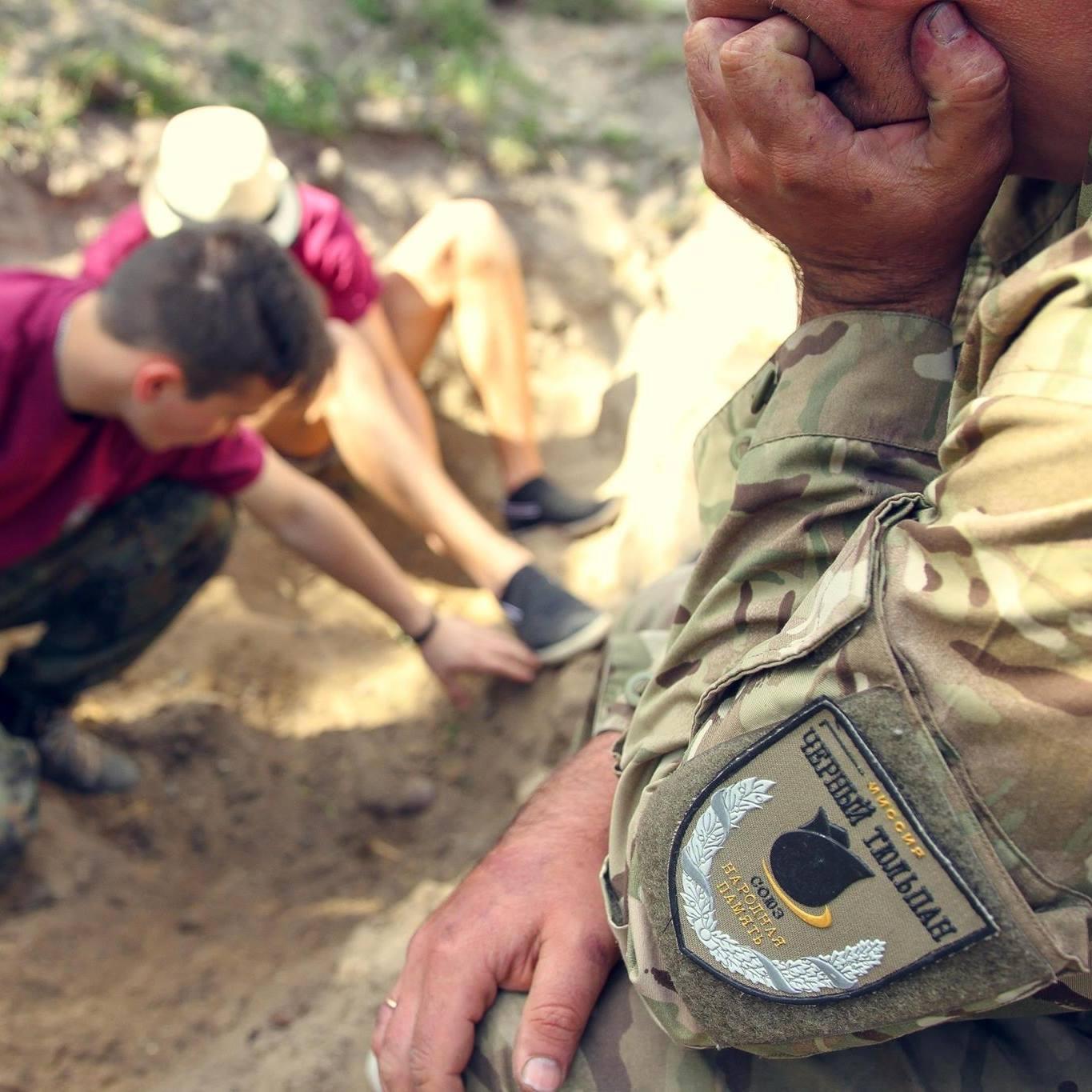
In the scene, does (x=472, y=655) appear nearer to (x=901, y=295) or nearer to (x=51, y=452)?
(x=51, y=452)

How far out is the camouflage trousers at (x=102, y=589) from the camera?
218 cm

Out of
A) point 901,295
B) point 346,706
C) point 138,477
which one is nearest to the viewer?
point 901,295

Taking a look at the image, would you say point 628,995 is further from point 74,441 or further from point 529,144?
point 529,144

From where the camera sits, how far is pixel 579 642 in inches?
91.8

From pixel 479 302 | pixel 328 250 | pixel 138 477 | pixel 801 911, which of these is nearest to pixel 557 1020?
pixel 801 911

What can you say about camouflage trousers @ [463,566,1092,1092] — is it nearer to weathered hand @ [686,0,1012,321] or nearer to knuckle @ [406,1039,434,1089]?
knuckle @ [406,1039,434,1089]

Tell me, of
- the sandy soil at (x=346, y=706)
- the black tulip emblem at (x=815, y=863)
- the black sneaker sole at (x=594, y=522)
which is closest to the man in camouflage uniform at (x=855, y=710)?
the black tulip emblem at (x=815, y=863)

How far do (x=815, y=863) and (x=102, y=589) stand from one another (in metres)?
1.72

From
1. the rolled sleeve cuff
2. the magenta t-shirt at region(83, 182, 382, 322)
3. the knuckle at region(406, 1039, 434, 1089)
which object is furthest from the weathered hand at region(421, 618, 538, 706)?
the rolled sleeve cuff

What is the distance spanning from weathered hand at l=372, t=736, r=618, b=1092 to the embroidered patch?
222 millimetres

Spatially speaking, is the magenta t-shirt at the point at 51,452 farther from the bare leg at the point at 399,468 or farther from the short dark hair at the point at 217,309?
the bare leg at the point at 399,468

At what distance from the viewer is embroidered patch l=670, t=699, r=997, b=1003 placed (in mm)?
828

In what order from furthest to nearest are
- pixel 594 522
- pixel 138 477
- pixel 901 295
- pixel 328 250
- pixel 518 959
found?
pixel 594 522, pixel 328 250, pixel 138 477, pixel 518 959, pixel 901 295

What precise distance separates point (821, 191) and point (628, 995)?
788 mm
